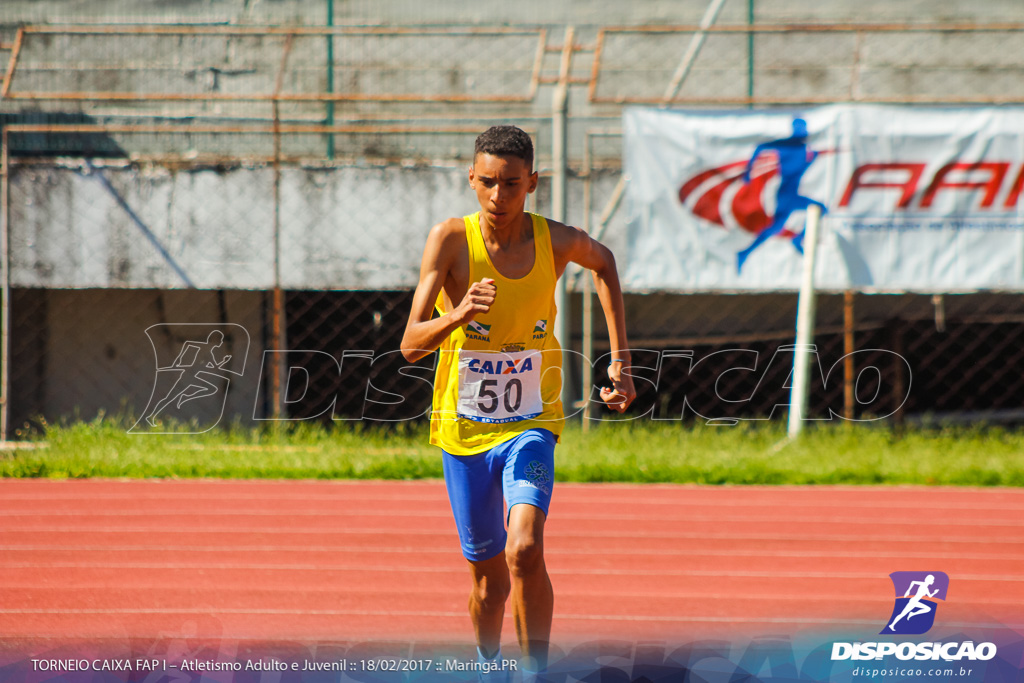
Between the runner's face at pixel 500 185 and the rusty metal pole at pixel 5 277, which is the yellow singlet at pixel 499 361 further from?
the rusty metal pole at pixel 5 277

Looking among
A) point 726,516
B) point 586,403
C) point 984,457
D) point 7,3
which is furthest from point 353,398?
point 7,3

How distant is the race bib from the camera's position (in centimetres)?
302

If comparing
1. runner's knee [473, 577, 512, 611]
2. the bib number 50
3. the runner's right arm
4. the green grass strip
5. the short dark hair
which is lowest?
the green grass strip

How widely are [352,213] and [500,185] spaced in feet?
17.6

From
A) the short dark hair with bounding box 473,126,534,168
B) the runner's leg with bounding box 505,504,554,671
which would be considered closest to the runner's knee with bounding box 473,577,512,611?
the runner's leg with bounding box 505,504,554,671

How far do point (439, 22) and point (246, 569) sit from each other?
7.58m

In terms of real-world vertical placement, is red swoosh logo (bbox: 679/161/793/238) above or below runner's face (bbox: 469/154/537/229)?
above

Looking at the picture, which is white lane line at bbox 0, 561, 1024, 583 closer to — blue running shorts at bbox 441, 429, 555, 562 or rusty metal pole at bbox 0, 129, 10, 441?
blue running shorts at bbox 441, 429, 555, 562

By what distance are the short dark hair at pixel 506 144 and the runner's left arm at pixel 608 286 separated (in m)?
0.32

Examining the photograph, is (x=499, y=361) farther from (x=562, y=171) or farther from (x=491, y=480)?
(x=562, y=171)

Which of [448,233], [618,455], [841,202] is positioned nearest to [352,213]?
[618,455]

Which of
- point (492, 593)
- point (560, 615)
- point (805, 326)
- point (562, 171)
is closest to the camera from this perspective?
point (492, 593)

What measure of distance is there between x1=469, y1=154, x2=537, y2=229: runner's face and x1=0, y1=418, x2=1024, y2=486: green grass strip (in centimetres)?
409

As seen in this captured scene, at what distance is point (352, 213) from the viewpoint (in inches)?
318
